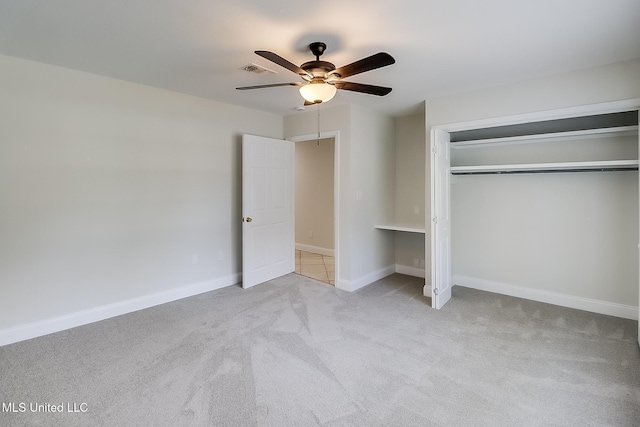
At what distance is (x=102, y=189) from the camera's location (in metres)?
3.22

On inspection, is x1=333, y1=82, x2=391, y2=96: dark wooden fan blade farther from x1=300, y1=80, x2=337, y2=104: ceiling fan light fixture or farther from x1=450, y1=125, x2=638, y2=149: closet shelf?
x1=450, y1=125, x2=638, y2=149: closet shelf

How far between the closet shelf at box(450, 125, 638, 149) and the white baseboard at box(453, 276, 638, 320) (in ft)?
5.63

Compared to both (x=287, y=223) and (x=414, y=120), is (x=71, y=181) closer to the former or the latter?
(x=287, y=223)

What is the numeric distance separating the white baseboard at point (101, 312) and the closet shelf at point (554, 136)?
3623 millimetres

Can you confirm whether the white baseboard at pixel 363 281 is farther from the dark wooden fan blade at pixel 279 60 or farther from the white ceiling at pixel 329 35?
the dark wooden fan blade at pixel 279 60

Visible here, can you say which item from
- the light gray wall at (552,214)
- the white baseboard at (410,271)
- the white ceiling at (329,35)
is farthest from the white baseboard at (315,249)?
the white ceiling at (329,35)

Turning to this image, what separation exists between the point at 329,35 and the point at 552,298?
365 centimetres

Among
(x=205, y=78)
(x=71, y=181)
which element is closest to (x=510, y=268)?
(x=205, y=78)

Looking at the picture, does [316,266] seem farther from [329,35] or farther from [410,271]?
[329,35]

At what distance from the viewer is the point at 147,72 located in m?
3.06

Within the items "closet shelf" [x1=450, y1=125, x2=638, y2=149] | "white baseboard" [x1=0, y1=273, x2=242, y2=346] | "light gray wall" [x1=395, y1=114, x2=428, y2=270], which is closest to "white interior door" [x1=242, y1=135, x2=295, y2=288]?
"white baseboard" [x1=0, y1=273, x2=242, y2=346]

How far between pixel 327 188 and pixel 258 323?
11.6ft

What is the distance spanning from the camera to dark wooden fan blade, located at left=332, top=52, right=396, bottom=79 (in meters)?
1.98

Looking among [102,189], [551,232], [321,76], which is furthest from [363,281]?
[102,189]
